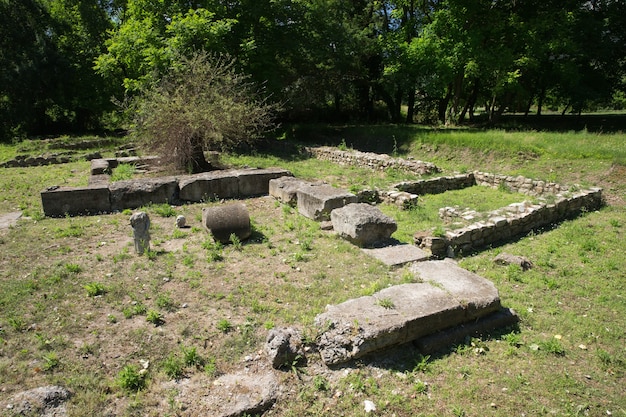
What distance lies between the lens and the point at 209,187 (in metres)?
10.3

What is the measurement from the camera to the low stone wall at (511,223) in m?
7.10

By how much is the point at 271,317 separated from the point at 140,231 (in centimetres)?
308

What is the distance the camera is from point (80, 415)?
344cm

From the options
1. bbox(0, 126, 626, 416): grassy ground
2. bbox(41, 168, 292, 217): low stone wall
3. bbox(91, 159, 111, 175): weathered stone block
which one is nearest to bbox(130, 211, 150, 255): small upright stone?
bbox(0, 126, 626, 416): grassy ground

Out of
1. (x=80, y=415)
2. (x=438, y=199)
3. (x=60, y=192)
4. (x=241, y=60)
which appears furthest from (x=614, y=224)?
(x=241, y=60)

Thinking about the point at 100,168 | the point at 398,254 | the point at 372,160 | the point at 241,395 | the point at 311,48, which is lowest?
the point at 241,395

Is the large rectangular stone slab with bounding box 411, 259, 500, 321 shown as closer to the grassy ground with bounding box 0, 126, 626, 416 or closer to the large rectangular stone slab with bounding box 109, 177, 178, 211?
the grassy ground with bounding box 0, 126, 626, 416

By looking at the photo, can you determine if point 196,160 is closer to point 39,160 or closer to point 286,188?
point 286,188

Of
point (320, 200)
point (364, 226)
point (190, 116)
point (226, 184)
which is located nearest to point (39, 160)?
point (190, 116)

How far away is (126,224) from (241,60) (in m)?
12.1

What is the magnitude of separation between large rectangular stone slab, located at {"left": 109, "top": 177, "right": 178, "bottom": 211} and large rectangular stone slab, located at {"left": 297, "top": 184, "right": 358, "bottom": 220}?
335cm

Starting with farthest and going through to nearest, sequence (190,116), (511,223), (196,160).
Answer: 1. (196,160)
2. (190,116)
3. (511,223)

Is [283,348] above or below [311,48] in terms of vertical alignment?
below

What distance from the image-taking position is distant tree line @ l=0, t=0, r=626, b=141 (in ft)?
58.3
